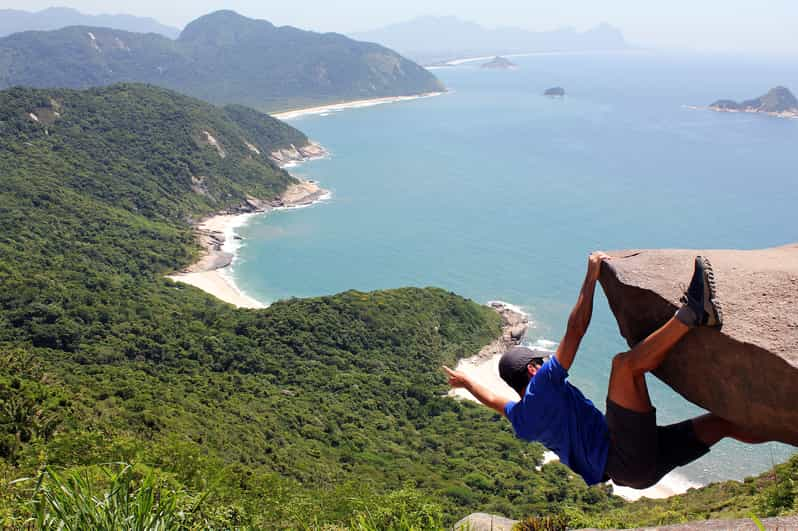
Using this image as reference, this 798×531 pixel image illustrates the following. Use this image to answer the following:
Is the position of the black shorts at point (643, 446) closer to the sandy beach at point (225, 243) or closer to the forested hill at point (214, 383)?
the forested hill at point (214, 383)

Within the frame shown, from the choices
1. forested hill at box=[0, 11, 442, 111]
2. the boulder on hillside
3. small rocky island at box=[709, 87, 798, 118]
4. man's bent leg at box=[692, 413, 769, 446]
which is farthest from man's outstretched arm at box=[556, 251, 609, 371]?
small rocky island at box=[709, 87, 798, 118]

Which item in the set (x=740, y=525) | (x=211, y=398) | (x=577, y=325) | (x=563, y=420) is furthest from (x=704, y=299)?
(x=211, y=398)

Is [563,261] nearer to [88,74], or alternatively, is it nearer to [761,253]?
[761,253]

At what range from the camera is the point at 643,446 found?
3.60 m

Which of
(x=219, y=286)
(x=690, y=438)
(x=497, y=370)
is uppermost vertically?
(x=690, y=438)

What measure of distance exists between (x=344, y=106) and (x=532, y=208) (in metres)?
78.1

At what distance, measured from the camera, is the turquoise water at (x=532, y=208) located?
150 feet

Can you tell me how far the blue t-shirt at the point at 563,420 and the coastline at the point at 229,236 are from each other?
38.5 metres

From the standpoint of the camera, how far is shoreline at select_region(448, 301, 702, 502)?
23891 mm

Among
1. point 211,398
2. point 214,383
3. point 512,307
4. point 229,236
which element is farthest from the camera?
point 229,236

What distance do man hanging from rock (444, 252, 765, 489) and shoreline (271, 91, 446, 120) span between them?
116 metres

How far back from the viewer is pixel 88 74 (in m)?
145

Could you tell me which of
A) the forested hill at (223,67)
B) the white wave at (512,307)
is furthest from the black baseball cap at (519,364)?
the forested hill at (223,67)

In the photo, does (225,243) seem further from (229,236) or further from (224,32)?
(224,32)
